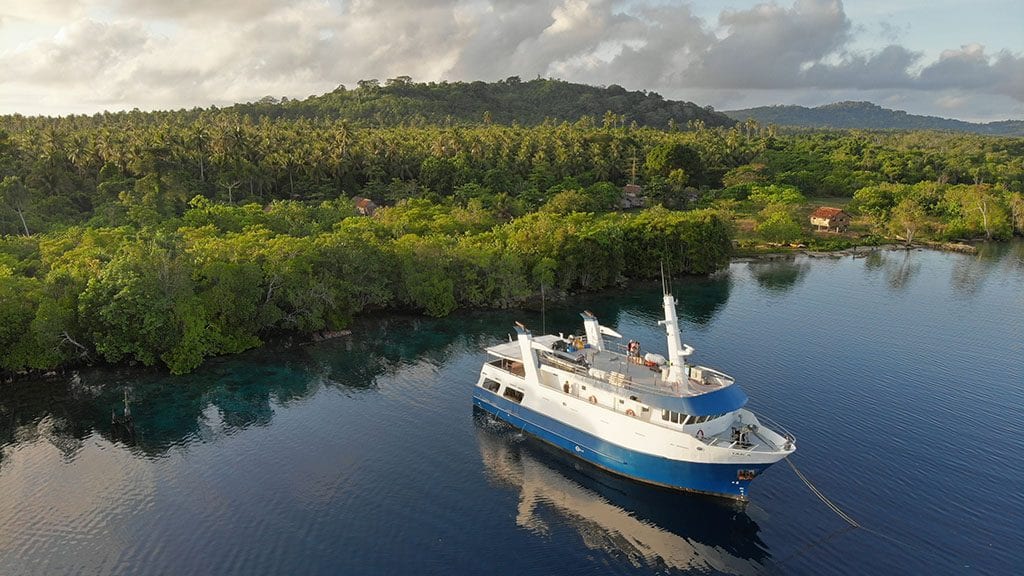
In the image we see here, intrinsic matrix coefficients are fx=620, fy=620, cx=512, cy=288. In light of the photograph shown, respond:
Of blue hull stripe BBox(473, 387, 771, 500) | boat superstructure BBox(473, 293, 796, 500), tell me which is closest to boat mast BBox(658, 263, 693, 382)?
boat superstructure BBox(473, 293, 796, 500)

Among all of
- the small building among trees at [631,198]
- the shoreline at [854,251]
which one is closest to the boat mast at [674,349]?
the shoreline at [854,251]

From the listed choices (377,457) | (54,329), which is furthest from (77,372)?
(377,457)

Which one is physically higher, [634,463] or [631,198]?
[631,198]

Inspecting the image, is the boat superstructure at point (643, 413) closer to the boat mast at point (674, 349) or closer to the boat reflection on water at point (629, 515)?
the boat mast at point (674, 349)

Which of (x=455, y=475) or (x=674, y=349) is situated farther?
(x=455, y=475)

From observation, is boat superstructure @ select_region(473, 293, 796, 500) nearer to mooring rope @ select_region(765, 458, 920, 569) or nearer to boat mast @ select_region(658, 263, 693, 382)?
boat mast @ select_region(658, 263, 693, 382)

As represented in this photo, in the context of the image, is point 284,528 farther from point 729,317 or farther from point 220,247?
point 729,317

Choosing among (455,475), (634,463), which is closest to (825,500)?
(634,463)

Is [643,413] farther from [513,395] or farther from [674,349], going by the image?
[513,395]
